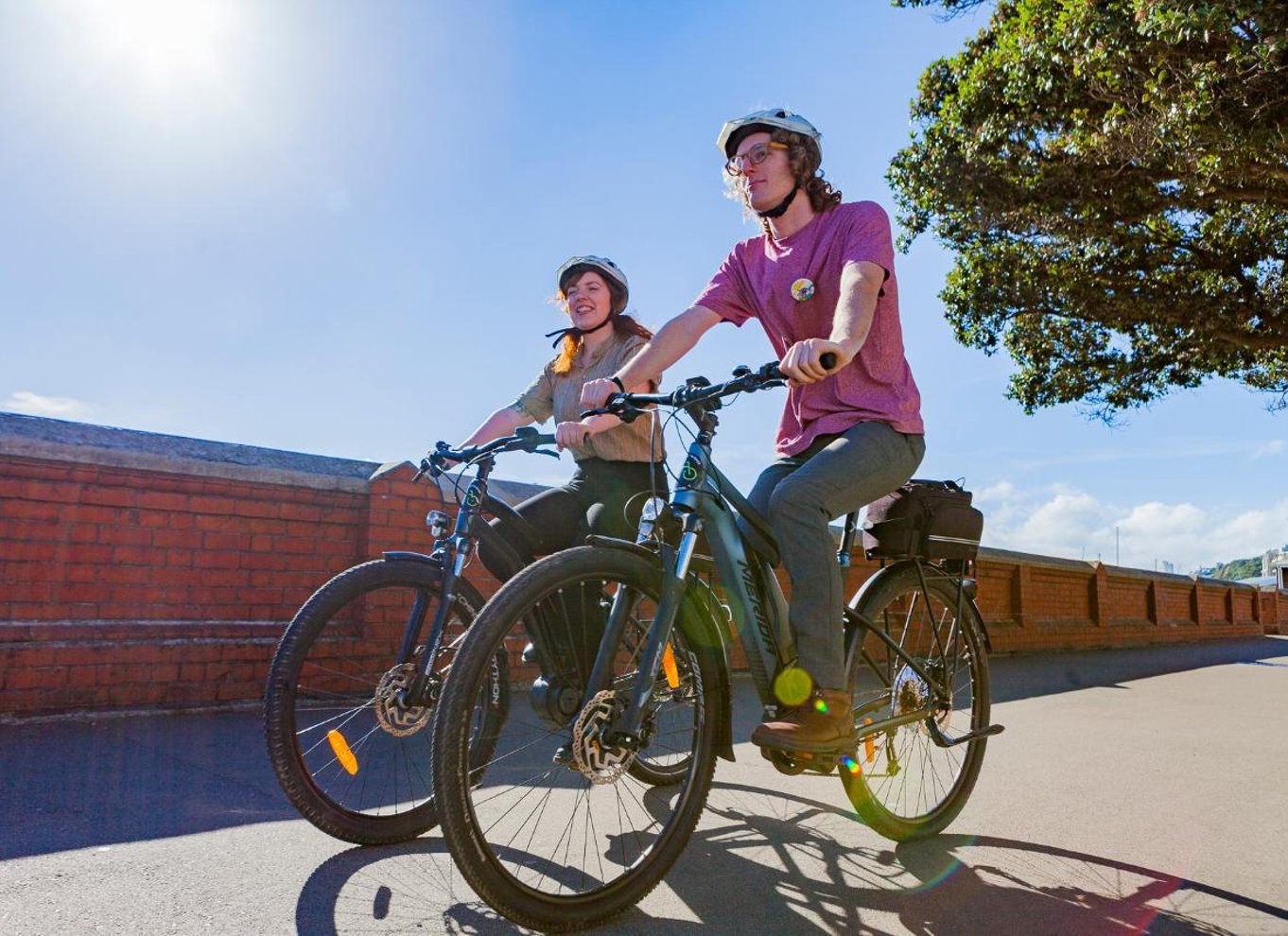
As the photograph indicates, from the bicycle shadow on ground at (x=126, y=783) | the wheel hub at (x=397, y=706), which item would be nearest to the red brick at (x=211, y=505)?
the bicycle shadow on ground at (x=126, y=783)

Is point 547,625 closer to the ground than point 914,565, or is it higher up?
Result: closer to the ground

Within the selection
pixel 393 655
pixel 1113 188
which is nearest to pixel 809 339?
pixel 393 655

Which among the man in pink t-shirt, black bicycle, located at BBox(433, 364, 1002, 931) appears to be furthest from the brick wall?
the man in pink t-shirt

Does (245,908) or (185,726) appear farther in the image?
(185,726)

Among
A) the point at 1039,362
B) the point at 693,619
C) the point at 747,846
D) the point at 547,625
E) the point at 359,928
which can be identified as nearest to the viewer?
the point at 359,928

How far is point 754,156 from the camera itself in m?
3.04

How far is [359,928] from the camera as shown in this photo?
2.28m

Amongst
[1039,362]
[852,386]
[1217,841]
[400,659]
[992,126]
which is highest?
[992,126]

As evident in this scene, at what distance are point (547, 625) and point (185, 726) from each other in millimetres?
3284

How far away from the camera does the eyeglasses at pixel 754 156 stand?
3.01 m

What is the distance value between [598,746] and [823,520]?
904 mm

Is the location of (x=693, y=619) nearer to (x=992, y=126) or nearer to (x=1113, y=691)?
(x=1113, y=691)

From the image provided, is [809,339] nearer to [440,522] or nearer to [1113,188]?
[440,522]

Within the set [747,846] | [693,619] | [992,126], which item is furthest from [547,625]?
[992,126]
